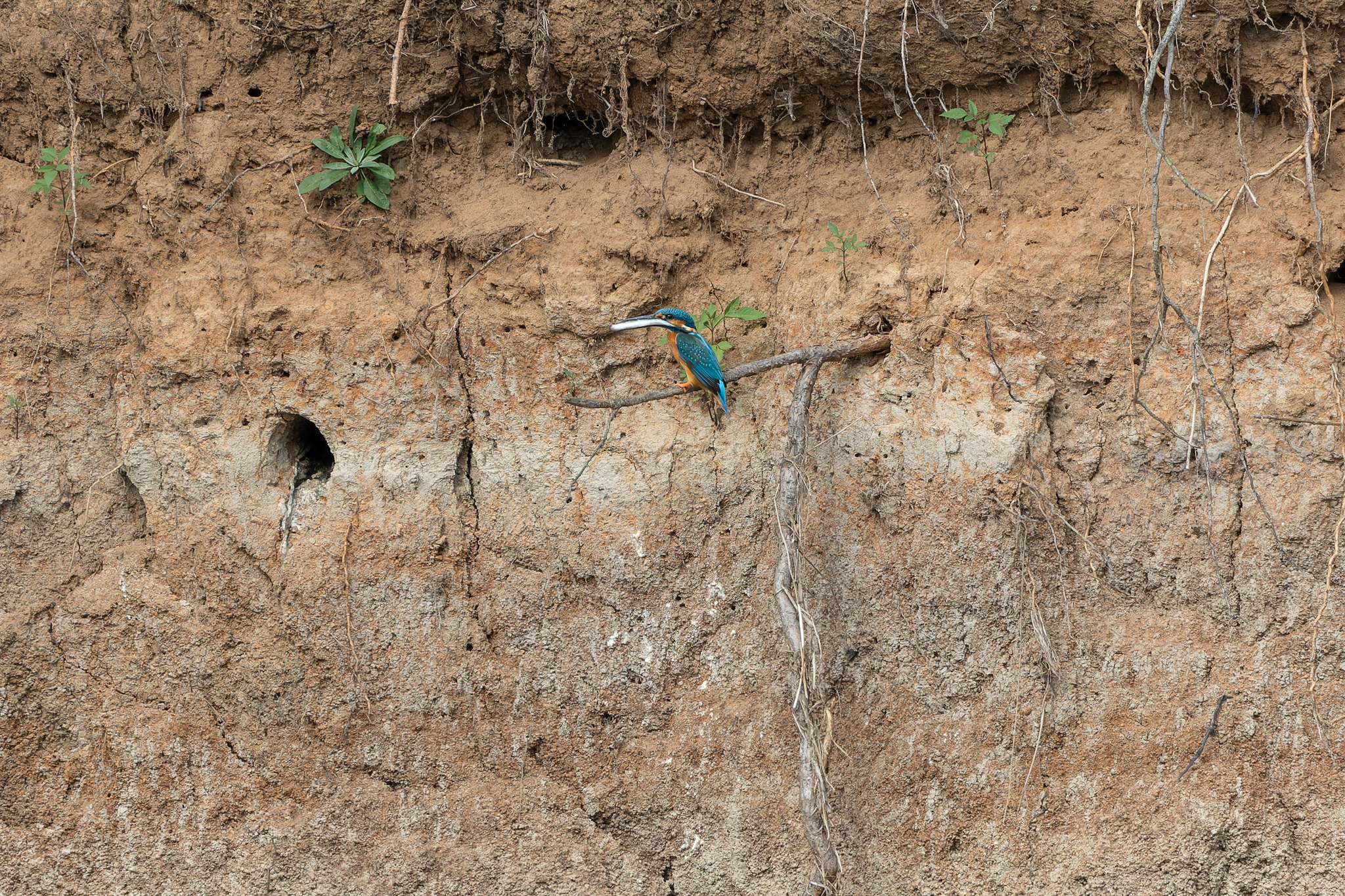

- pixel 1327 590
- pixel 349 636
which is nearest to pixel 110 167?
pixel 349 636

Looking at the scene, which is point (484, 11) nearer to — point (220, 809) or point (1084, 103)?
point (1084, 103)

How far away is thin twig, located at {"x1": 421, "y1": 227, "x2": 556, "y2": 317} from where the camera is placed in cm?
402

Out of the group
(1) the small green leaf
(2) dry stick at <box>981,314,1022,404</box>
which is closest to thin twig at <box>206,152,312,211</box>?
(1) the small green leaf

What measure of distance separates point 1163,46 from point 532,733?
3205mm

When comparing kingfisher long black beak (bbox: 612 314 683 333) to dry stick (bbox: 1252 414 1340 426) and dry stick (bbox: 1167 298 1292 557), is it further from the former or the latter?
dry stick (bbox: 1252 414 1340 426)

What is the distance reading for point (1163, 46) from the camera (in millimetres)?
3029

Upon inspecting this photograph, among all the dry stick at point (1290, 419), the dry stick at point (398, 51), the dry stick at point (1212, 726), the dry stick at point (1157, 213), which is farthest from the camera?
the dry stick at point (398, 51)

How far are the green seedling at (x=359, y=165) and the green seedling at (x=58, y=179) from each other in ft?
2.93

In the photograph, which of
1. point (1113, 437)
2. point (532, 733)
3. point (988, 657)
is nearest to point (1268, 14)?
point (1113, 437)

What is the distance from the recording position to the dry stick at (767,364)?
12.1 feet

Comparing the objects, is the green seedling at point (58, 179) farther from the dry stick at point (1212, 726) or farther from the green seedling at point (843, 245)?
the dry stick at point (1212, 726)

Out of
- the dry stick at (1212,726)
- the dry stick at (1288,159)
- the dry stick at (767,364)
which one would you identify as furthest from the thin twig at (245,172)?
the dry stick at (1212,726)

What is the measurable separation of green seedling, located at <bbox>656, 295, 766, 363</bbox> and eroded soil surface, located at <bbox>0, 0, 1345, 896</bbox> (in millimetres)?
91

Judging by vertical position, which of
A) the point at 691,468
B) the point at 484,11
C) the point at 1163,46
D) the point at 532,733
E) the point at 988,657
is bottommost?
the point at 532,733
